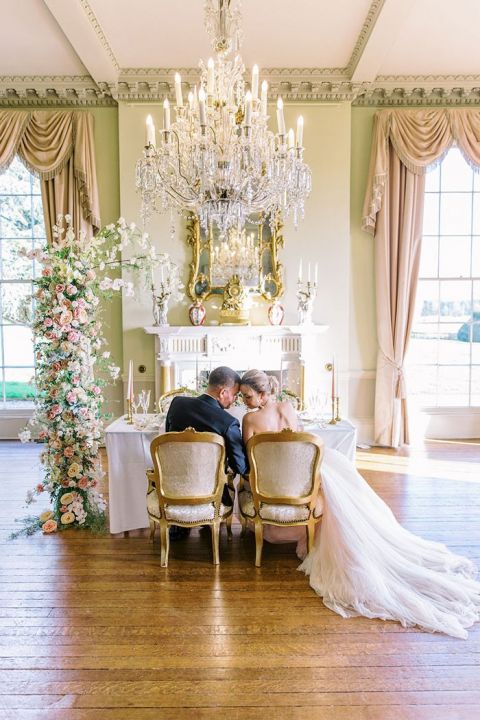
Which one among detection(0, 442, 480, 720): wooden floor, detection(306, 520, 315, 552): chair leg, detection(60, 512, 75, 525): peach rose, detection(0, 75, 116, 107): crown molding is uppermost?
detection(0, 75, 116, 107): crown molding

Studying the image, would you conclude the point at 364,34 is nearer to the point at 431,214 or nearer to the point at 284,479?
the point at 431,214

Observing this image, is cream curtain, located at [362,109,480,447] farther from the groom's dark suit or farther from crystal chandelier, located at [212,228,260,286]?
the groom's dark suit

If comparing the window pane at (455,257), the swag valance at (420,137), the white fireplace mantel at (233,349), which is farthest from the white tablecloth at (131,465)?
the window pane at (455,257)

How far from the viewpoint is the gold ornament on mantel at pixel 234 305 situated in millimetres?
6672

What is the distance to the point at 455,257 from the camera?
7309 millimetres

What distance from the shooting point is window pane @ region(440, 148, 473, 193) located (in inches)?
283

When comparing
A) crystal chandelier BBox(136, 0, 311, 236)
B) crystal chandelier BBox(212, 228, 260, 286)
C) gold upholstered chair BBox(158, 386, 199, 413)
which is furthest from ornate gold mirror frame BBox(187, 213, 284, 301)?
crystal chandelier BBox(136, 0, 311, 236)

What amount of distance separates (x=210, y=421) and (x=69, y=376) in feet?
4.27

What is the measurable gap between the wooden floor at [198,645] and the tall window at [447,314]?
141 inches

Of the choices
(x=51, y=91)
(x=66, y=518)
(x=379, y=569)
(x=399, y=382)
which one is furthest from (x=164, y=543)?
(x=51, y=91)

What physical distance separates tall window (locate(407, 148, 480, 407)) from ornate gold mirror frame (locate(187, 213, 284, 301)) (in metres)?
1.98

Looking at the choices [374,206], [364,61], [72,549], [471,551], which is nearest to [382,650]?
[471,551]

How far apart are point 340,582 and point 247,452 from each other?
3.11 ft

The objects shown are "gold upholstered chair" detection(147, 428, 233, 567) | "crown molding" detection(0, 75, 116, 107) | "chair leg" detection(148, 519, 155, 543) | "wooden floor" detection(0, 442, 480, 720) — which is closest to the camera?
"wooden floor" detection(0, 442, 480, 720)
